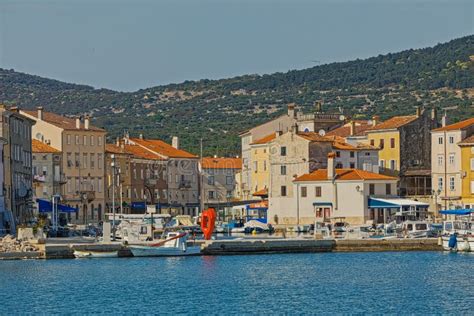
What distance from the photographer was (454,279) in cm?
6988

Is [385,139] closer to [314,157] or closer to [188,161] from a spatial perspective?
[314,157]

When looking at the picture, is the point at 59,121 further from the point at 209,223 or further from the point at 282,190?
the point at 209,223

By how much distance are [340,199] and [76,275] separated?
134ft

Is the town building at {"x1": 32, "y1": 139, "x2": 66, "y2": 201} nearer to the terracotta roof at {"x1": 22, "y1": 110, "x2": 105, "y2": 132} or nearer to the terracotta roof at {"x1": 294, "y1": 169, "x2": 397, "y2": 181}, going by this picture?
the terracotta roof at {"x1": 22, "y1": 110, "x2": 105, "y2": 132}

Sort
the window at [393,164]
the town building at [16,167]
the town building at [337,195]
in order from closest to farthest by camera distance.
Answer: the town building at [16,167], the town building at [337,195], the window at [393,164]

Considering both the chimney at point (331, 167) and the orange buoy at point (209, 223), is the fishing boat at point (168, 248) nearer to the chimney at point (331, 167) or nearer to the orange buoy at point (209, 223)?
the orange buoy at point (209, 223)

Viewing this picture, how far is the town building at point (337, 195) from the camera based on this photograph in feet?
360

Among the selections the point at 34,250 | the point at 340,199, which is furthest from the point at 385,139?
the point at 34,250

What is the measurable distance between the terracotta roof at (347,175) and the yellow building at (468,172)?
237 inches

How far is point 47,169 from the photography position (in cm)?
13225

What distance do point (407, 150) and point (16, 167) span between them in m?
37.0

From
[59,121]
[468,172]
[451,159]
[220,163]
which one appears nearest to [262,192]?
[59,121]

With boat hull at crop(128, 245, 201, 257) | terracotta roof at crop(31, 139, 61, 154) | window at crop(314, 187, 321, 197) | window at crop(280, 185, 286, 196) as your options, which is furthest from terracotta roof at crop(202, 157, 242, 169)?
boat hull at crop(128, 245, 201, 257)

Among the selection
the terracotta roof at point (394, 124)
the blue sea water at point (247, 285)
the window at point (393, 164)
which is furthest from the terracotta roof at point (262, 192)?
the blue sea water at point (247, 285)
